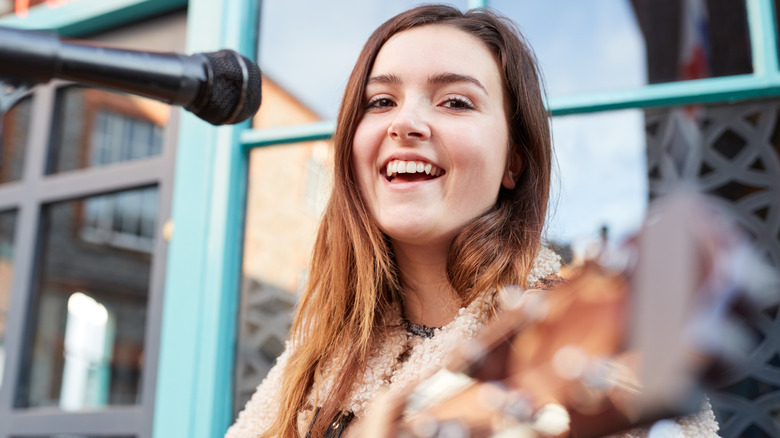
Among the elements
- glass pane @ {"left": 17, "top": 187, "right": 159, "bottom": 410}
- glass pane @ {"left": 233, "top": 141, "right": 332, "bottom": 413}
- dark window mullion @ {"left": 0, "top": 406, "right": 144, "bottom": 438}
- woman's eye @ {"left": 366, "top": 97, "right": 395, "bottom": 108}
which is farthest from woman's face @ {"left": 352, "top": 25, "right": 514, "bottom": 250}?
glass pane @ {"left": 17, "top": 187, "right": 159, "bottom": 410}

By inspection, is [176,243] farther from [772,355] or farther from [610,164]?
[772,355]

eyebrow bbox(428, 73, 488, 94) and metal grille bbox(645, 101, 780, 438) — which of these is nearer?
eyebrow bbox(428, 73, 488, 94)

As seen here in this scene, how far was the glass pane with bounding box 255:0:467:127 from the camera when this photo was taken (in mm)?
2158

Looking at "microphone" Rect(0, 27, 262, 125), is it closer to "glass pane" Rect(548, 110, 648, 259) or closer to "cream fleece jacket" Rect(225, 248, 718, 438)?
"cream fleece jacket" Rect(225, 248, 718, 438)

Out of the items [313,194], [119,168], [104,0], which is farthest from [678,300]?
[104,0]

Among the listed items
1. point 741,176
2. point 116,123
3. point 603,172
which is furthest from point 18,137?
point 741,176

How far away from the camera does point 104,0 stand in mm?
2453

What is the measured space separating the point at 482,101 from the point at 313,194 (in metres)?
1.01

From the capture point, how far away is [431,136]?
123 centimetres

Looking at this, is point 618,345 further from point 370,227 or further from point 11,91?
point 370,227

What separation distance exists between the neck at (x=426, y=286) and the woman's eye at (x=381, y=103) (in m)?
0.28

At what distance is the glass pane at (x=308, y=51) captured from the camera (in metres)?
2.16

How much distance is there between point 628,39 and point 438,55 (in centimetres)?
82

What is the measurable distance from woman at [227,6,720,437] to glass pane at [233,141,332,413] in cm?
65
